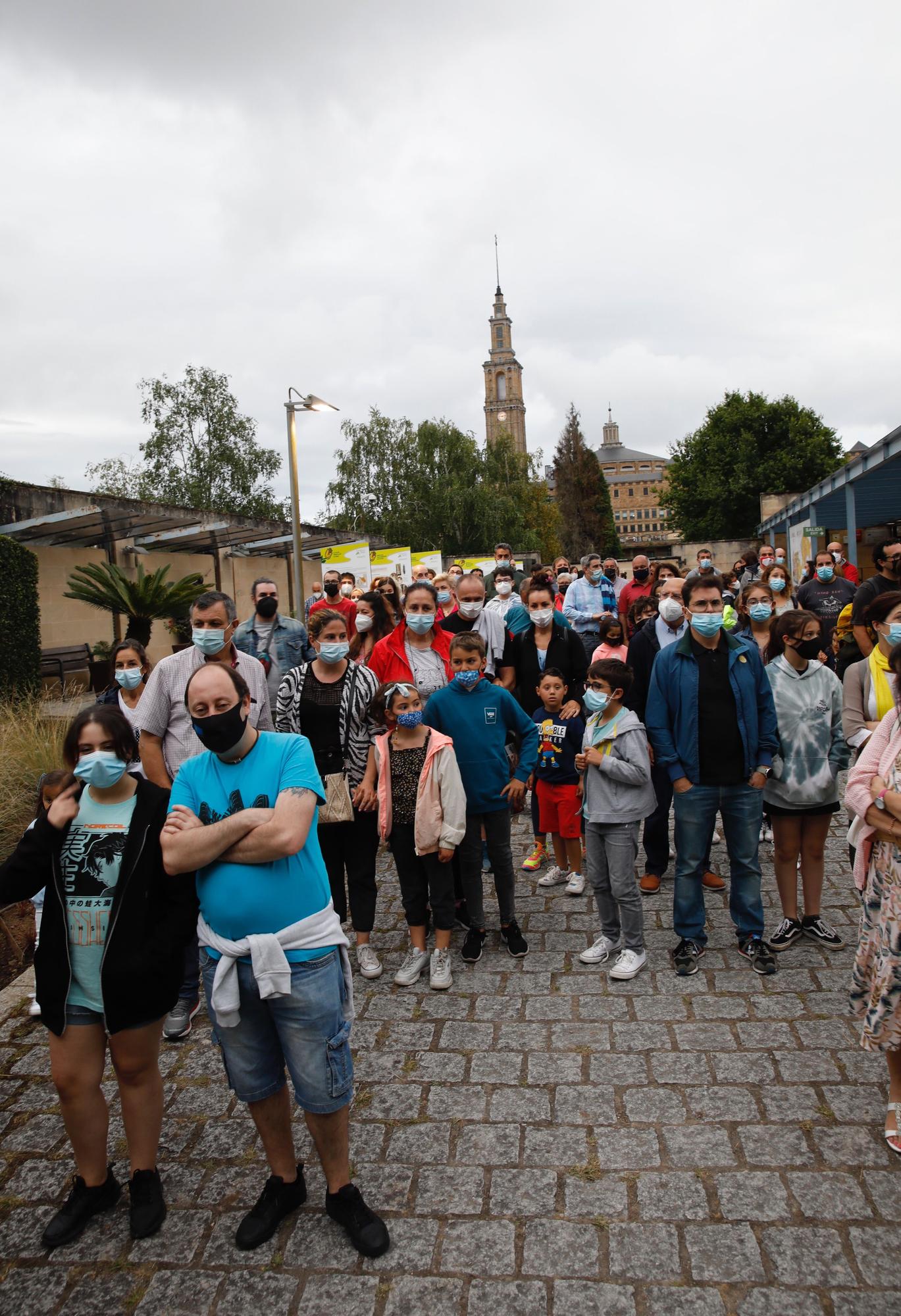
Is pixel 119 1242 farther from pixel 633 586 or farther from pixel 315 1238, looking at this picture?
pixel 633 586

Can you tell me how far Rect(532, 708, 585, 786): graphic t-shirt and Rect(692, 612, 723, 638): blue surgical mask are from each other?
1.28 metres

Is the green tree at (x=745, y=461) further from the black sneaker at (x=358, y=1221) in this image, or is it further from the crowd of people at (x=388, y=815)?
the black sneaker at (x=358, y=1221)

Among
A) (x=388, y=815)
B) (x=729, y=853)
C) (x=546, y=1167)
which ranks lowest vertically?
(x=546, y=1167)

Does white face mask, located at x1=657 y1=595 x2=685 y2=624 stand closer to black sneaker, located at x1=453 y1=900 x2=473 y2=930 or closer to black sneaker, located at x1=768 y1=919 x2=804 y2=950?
black sneaker, located at x1=768 y1=919 x2=804 y2=950

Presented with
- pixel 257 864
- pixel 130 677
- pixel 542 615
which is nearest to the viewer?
pixel 257 864

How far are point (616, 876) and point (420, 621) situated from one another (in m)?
2.05

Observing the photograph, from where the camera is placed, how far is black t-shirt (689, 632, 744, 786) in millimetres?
4723

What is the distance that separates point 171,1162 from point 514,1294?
1479mm

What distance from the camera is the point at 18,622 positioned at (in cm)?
1361

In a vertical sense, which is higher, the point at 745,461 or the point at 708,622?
the point at 745,461

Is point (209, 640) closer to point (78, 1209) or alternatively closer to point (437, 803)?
point (437, 803)

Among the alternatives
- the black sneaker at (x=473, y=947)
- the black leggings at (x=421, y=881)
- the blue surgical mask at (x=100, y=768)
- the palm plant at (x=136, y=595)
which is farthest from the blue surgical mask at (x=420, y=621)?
the palm plant at (x=136, y=595)

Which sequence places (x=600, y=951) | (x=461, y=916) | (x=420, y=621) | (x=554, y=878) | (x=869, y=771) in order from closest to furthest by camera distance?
1. (x=869, y=771)
2. (x=600, y=951)
3. (x=461, y=916)
4. (x=420, y=621)
5. (x=554, y=878)

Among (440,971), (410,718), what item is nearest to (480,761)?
(410,718)
